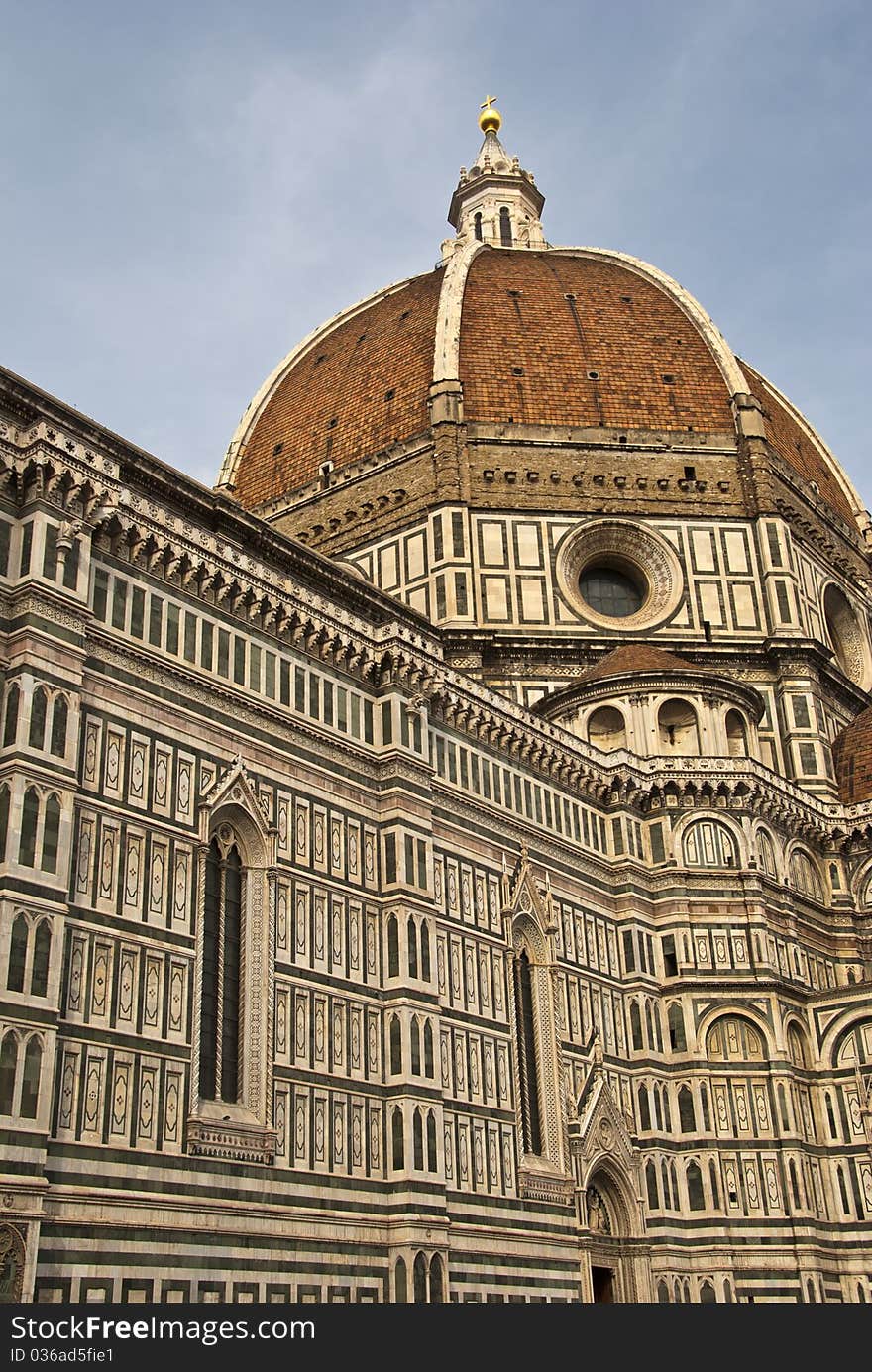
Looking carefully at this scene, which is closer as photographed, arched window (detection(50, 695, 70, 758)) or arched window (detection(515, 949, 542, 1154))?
arched window (detection(50, 695, 70, 758))

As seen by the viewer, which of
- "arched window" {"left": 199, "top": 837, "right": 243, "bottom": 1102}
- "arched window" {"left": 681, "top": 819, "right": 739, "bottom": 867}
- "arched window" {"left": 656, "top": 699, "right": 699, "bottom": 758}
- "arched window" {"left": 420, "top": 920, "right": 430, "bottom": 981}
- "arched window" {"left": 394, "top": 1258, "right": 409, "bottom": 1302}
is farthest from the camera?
"arched window" {"left": 656, "top": 699, "right": 699, "bottom": 758}

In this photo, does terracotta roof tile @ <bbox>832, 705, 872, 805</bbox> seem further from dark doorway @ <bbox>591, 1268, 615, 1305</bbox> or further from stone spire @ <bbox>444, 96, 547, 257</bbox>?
stone spire @ <bbox>444, 96, 547, 257</bbox>

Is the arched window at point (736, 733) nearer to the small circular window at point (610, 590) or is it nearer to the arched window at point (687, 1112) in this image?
the small circular window at point (610, 590)

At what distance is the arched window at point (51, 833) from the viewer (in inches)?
837

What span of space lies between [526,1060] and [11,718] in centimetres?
1442

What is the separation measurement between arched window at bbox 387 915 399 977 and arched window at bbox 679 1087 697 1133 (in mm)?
9928

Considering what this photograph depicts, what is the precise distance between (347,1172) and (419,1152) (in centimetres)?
156

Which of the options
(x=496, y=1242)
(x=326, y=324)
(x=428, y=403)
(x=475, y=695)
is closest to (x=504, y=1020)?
(x=496, y=1242)

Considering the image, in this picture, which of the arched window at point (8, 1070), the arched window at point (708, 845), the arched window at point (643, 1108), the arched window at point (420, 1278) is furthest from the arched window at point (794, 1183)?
the arched window at point (8, 1070)

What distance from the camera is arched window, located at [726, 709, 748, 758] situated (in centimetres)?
3866

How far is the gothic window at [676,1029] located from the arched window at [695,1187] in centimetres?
261

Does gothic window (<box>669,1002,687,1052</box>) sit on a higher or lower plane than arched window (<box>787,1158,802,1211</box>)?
higher

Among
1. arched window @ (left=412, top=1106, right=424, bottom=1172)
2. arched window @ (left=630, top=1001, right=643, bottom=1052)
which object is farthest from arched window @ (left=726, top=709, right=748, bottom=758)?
arched window @ (left=412, top=1106, right=424, bottom=1172)

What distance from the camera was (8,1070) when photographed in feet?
64.8
